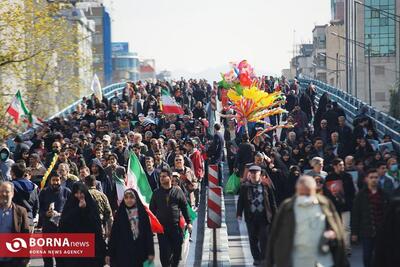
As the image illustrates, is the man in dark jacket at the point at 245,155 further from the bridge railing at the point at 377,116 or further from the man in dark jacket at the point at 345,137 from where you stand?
the bridge railing at the point at 377,116

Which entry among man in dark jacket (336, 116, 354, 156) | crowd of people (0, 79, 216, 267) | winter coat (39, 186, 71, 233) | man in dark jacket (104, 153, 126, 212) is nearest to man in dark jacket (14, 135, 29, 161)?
crowd of people (0, 79, 216, 267)

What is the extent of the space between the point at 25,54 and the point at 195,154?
Answer: 1300 cm

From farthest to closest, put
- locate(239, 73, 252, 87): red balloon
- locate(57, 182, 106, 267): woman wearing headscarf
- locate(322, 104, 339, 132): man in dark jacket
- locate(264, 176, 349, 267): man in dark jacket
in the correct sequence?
locate(239, 73, 252, 87): red balloon, locate(322, 104, 339, 132): man in dark jacket, locate(57, 182, 106, 267): woman wearing headscarf, locate(264, 176, 349, 267): man in dark jacket

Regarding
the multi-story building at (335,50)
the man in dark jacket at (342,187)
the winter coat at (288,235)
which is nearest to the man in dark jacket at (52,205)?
the man in dark jacket at (342,187)

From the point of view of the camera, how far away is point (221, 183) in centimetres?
2841

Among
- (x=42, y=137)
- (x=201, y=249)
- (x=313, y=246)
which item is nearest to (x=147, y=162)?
(x=201, y=249)

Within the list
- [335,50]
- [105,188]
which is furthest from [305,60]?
[105,188]

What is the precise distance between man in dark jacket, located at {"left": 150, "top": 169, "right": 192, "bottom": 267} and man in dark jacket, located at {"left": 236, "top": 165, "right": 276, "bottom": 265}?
93cm

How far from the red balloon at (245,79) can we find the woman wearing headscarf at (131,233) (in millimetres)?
20358

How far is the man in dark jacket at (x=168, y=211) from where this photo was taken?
1697 centimetres

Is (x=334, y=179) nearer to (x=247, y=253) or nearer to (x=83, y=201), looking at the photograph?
(x=247, y=253)

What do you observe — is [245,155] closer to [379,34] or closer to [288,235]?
[288,235]

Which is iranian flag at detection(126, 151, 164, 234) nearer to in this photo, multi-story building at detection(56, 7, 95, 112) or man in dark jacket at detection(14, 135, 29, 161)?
man in dark jacket at detection(14, 135, 29, 161)

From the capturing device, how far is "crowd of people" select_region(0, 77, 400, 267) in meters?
11.1
